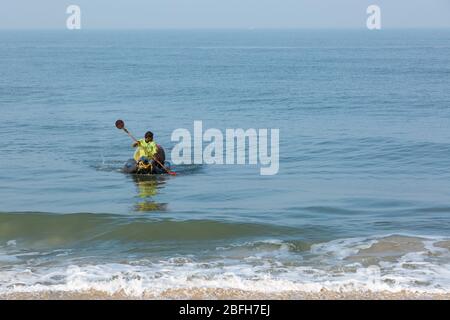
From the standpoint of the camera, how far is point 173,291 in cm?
1084

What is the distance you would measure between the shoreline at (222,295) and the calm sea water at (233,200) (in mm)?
177

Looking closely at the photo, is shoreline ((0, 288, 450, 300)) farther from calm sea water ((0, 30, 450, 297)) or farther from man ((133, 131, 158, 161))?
man ((133, 131, 158, 161))

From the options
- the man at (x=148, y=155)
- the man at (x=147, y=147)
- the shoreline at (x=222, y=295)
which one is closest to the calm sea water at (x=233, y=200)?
the shoreline at (x=222, y=295)

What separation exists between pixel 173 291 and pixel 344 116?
24827mm

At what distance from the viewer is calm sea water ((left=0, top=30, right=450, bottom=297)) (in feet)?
39.4

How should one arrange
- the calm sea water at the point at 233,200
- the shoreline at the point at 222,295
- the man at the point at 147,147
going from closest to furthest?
the shoreline at the point at 222,295 < the calm sea water at the point at 233,200 < the man at the point at 147,147

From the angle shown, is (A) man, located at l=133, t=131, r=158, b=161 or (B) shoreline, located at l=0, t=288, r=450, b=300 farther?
(A) man, located at l=133, t=131, r=158, b=161

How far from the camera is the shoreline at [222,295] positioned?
34.3ft

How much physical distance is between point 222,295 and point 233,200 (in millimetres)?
8156

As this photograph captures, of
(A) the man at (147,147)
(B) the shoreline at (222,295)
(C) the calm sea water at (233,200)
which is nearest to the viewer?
(B) the shoreline at (222,295)

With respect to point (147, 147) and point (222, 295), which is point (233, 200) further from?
point (222, 295)

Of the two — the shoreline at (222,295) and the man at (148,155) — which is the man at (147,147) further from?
the shoreline at (222,295)

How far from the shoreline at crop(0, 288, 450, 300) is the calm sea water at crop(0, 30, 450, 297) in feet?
0.58

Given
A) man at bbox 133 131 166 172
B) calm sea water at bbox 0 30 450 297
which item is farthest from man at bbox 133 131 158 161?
calm sea water at bbox 0 30 450 297
